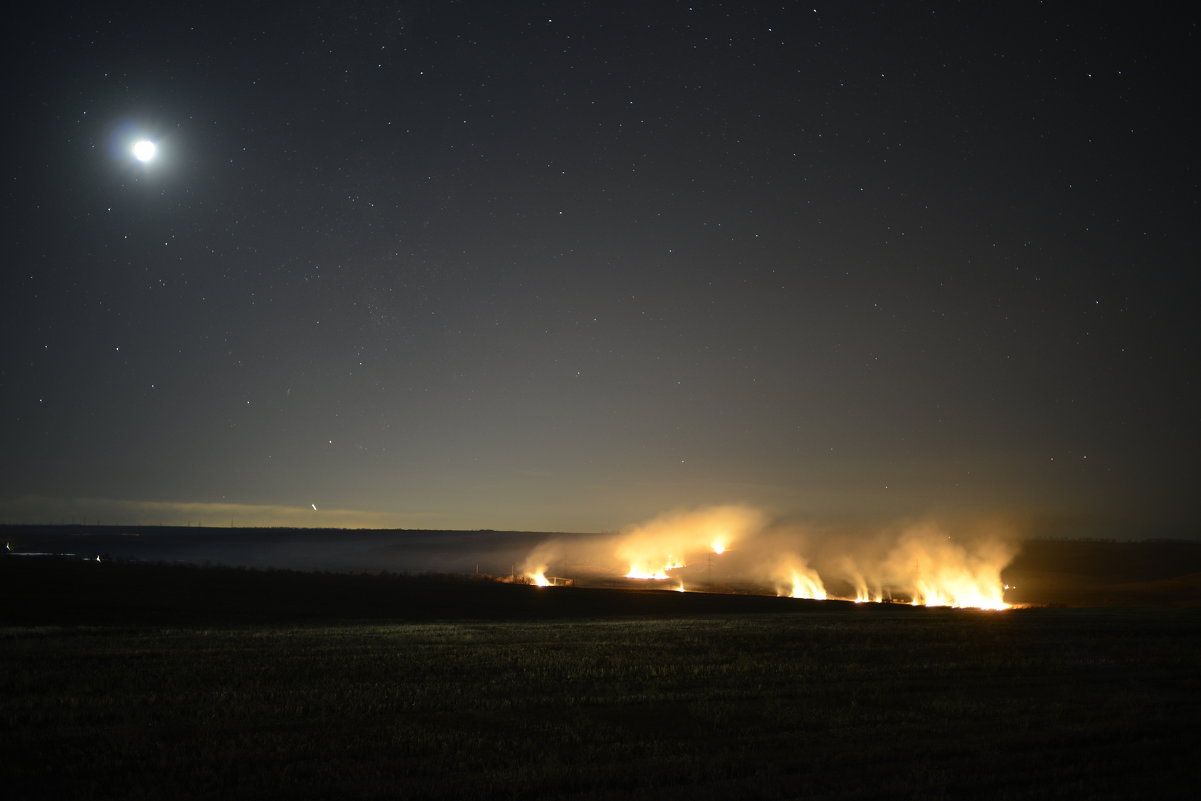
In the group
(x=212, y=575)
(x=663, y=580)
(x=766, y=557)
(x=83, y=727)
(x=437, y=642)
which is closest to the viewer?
(x=83, y=727)

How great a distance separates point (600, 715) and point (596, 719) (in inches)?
14.6

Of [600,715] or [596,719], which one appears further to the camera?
[600,715]

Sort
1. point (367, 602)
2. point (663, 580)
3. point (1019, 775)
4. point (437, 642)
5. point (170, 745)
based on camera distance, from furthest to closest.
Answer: point (663, 580)
point (367, 602)
point (437, 642)
point (170, 745)
point (1019, 775)

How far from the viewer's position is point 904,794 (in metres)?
9.95

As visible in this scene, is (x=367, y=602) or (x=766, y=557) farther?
(x=766, y=557)

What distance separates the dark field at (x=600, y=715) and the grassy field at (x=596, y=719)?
54mm

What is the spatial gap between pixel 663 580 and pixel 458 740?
8034cm

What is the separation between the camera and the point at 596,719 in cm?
1430

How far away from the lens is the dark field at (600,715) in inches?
413

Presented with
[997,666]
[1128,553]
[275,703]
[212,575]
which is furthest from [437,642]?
[1128,553]

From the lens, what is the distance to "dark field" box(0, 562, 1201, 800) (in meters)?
10.5

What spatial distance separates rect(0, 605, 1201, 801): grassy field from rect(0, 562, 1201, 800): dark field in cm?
5

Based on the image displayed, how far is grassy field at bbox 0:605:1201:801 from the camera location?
34.3 ft

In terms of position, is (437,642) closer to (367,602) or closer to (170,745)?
(170,745)
